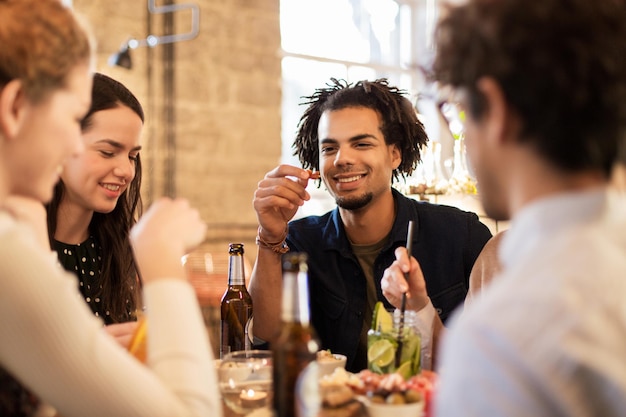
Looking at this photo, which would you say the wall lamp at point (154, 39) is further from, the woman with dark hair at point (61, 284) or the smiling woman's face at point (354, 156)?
the woman with dark hair at point (61, 284)

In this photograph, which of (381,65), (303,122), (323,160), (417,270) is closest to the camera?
(417,270)

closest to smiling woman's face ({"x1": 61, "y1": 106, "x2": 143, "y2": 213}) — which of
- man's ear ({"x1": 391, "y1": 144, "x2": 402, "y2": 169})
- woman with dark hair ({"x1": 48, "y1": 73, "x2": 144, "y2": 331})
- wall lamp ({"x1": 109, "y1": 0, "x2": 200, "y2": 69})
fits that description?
woman with dark hair ({"x1": 48, "y1": 73, "x2": 144, "y2": 331})

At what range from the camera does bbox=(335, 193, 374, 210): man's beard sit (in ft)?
8.54

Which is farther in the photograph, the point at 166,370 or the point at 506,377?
the point at 166,370

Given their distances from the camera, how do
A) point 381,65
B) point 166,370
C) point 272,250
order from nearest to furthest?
point 166,370 < point 272,250 < point 381,65

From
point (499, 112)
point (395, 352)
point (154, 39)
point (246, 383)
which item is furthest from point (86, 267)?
point (154, 39)

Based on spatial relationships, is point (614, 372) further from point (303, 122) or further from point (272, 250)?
point (303, 122)

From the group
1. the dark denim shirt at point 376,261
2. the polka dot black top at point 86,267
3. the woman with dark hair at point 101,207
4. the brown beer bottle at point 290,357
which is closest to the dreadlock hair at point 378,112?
the dark denim shirt at point 376,261

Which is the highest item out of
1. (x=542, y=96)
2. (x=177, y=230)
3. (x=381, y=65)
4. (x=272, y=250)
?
(x=381, y=65)

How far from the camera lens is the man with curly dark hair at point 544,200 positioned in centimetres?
77

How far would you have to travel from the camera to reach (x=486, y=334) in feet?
2.60

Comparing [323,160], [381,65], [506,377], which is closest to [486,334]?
[506,377]

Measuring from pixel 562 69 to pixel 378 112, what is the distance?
1921 millimetres

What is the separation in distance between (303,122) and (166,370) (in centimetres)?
196
